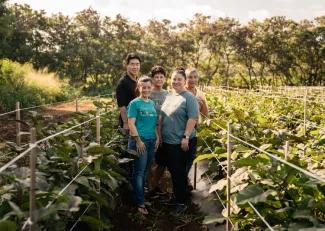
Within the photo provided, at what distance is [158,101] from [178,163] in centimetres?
78

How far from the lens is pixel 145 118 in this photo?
3621 mm

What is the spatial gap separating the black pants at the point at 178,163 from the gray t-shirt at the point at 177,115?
0.08 metres

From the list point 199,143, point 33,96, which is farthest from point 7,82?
point 199,143

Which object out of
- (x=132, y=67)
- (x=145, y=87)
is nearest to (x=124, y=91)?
(x=132, y=67)

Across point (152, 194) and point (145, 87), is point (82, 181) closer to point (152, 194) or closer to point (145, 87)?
point (145, 87)

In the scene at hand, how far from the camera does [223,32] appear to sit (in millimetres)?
30047

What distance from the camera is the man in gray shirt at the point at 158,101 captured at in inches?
156

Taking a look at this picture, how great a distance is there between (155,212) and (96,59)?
23.4 meters

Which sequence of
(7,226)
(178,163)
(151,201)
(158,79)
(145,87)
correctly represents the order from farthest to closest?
(151,201)
(158,79)
(178,163)
(145,87)
(7,226)

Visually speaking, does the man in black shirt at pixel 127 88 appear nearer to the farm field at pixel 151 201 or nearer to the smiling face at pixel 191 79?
the farm field at pixel 151 201

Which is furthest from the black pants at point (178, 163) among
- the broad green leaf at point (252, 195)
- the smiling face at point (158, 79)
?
the broad green leaf at point (252, 195)

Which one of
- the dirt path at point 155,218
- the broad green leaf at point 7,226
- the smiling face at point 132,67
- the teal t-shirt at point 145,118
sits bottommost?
the dirt path at point 155,218

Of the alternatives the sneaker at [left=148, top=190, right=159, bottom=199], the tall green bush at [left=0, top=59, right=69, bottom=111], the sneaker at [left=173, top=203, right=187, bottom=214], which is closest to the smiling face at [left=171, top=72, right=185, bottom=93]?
the sneaker at [left=173, top=203, right=187, bottom=214]

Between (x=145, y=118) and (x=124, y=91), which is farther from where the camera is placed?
(x=124, y=91)
